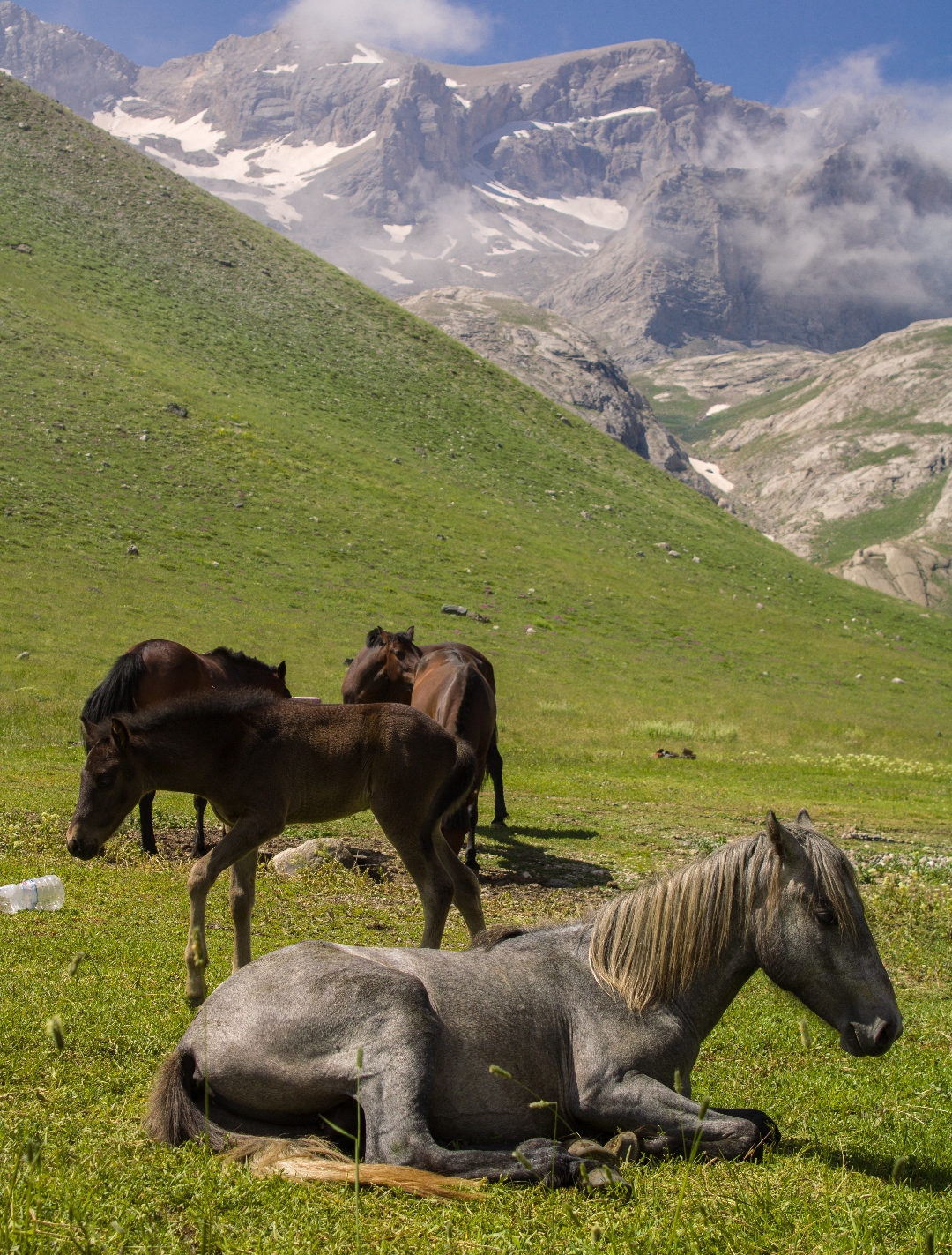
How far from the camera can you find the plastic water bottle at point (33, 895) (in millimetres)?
7469

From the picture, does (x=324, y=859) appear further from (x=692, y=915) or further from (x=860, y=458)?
(x=860, y=458)

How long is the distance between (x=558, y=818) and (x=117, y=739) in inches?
398

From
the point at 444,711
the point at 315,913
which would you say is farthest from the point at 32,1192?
the point at 444,711

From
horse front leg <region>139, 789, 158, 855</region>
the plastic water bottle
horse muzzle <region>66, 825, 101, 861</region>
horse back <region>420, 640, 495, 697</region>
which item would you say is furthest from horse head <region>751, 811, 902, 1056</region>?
horse back <region>420, 640, 495, 697</region>

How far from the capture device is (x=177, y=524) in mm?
36188

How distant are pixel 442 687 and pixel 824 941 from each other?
25.3 ft

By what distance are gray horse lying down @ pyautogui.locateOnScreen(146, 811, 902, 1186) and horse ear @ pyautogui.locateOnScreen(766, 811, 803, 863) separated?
0.04ft

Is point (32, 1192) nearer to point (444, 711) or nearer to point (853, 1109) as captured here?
point (853, 1109)

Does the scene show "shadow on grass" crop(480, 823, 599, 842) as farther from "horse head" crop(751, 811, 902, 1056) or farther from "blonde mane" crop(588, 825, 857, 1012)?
"horse head" crop(751, 811, 902, 1056)

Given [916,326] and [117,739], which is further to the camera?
[916,326]

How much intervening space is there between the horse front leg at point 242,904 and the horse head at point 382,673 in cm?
654

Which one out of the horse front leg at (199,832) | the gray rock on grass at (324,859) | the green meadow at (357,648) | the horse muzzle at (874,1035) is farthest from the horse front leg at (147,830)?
the horse muzzle at (874,1035)

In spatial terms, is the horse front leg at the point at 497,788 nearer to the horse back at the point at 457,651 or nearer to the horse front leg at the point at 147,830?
the horse back at the point at 457,651

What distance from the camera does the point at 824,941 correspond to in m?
4.08
